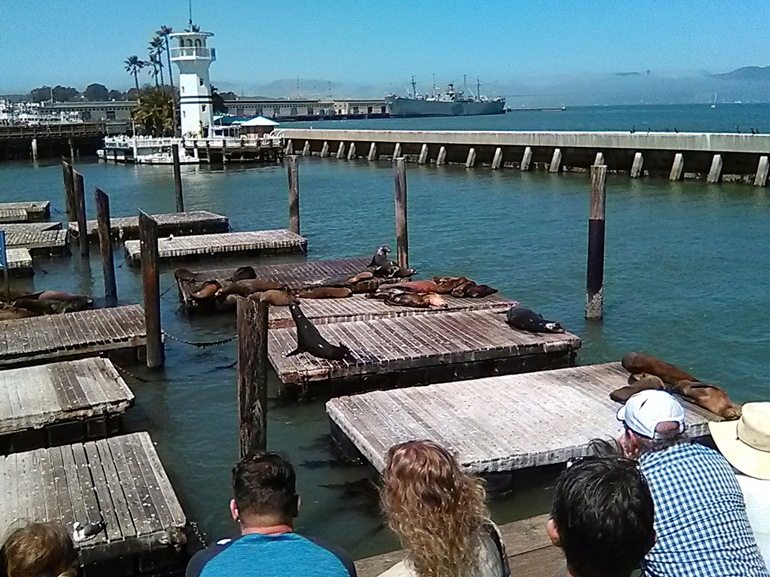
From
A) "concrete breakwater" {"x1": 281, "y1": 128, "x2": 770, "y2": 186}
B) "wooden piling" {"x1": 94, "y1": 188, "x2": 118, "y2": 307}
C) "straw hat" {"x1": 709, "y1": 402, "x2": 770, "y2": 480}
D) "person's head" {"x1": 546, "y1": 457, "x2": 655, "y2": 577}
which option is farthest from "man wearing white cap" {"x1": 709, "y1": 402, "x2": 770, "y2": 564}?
"concrete breakwater" {"x1": 281, "y1": 128, "x2": 770, "y2": 186}

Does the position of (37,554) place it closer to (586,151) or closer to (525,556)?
(525,556)

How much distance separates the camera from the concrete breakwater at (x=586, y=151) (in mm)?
27281

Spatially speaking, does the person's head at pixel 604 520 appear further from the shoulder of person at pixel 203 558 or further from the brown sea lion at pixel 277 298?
the brown sea lion at pixel 277 298

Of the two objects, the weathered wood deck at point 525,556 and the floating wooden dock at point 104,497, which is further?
the floating wooden dock at point 104,497

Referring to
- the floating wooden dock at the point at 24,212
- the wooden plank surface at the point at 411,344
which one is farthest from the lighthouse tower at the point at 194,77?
the wooden plank surface at the point at 411,344

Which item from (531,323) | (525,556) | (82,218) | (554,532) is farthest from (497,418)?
(82,218)

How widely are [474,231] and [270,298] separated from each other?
10417 mm

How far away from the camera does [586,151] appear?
32812 millimetres

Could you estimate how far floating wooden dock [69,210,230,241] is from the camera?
65.4 ft

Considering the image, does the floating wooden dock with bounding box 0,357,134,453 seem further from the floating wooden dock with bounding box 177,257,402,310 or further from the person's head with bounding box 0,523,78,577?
the person's head with bounding box 0,523,78,577

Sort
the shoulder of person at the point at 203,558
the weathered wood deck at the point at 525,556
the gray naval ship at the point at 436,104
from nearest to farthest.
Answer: the shoulder of person at the point at 203,558 → the weathered wood deck at the point at 525,556 → the gray naval ship at the point at 436,104

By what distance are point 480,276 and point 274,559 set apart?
13.0 m

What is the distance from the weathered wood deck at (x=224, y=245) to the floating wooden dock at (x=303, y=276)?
311cm

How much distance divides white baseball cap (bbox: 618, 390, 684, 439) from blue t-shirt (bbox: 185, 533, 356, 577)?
1.28m
